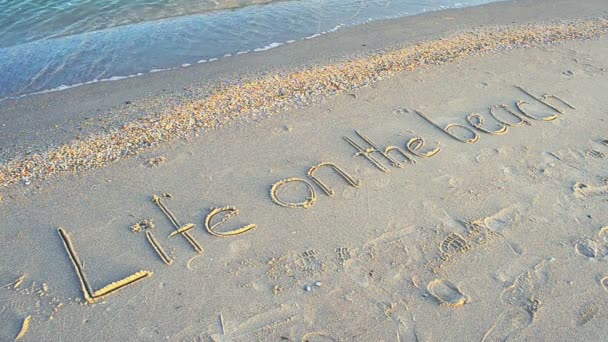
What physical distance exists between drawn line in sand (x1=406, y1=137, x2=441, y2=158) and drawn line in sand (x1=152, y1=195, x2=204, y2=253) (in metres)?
2.13

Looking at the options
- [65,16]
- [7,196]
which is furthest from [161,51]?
[7,196]

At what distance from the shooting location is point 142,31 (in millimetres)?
8109

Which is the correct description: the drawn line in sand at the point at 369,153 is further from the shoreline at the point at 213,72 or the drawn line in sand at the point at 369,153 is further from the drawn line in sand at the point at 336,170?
the shoreline at the point at 213,72

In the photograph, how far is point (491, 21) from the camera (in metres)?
8.55

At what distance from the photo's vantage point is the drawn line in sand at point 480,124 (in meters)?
4.86

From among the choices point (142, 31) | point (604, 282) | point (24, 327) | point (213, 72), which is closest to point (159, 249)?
point (24, 327)

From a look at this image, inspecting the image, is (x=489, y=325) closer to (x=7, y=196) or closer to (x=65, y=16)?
(x=7, y=196)

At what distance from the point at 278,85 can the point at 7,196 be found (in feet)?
9.88

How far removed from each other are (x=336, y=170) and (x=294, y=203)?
583 millimetres

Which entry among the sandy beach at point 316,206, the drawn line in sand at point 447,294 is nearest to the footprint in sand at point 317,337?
the sandy beach at point 316,206

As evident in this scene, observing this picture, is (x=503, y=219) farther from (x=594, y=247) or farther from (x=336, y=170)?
(x=336, y=170)

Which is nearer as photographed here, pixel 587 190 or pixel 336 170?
pixel 587 190

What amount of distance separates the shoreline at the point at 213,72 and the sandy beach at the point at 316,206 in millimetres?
51

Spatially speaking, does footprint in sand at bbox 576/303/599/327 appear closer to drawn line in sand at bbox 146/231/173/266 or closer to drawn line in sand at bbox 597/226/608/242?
drawn line in sand at bbox 597/226/608/242
